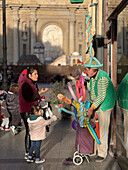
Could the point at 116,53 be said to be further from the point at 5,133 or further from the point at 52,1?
the point at 52,1

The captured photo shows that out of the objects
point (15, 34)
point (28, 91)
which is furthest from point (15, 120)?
point (15, 34)

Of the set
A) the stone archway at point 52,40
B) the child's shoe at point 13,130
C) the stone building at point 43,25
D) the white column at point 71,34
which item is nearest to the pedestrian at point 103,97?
the child's shoe at point 13,130

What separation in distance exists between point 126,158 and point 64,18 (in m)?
46.0

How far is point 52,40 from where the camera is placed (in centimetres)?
5056

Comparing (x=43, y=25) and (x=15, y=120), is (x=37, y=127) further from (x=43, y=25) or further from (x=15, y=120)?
(x=43, y=25)

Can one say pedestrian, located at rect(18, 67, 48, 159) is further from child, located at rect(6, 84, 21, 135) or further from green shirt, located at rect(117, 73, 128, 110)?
child, located at rect(6, 84, 21, 135)

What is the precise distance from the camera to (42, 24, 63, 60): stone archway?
1955 inches

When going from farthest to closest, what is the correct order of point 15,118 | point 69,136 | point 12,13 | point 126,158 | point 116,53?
point 12,13 < point 15,118 < point 69,136 < point 116,53 < point 126,158

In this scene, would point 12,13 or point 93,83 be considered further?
point 12,13

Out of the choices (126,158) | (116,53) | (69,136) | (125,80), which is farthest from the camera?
(69,136)

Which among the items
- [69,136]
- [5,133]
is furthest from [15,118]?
[69,136]

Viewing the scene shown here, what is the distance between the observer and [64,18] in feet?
162

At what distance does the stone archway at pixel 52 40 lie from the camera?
49656 mm

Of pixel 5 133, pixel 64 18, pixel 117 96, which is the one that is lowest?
pixel 5 133
